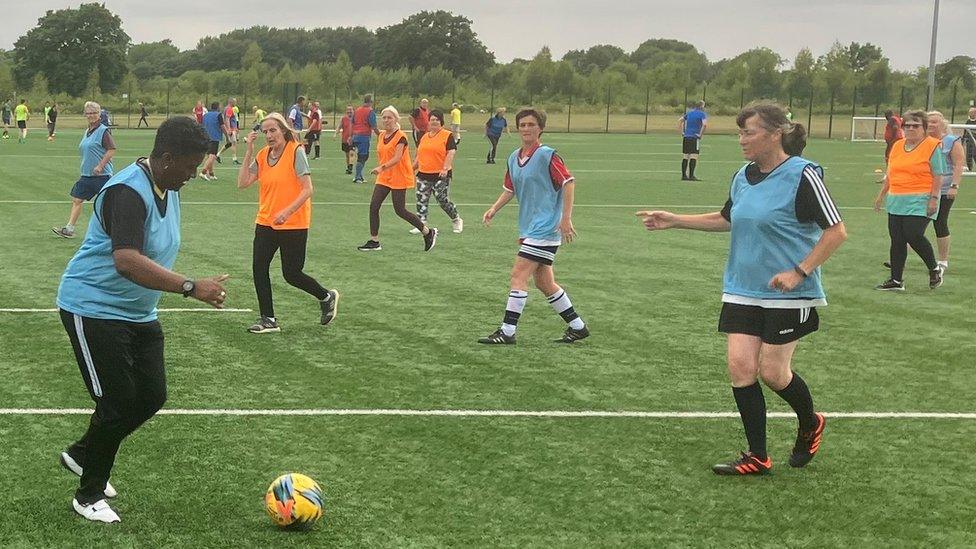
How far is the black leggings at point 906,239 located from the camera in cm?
1316

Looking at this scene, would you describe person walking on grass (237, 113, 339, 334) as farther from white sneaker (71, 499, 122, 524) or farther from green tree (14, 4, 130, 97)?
green tree (14, 4, 130, 97)

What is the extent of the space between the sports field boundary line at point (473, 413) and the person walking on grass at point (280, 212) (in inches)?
106

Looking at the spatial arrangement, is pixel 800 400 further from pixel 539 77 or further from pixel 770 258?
pixel 539 77

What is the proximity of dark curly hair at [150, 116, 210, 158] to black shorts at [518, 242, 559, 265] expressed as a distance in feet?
15.8

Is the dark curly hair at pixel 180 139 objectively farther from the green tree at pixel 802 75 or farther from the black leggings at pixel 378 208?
the green tree at pixel 802 75

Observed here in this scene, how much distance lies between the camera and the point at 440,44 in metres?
126

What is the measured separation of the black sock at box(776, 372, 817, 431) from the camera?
21.7 feet

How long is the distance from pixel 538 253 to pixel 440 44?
11906cm

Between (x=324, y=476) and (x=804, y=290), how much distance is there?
2.72m

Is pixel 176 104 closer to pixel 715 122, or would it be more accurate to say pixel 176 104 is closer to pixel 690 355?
pixel 715 122

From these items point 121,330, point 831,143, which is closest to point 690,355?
point 121,330

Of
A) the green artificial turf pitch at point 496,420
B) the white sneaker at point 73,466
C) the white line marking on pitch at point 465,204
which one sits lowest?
the white line marking on pitch at point 465,204

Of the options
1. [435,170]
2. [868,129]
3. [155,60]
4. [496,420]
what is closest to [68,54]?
[155,60]

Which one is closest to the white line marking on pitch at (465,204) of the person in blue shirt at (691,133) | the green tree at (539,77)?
the person in blue shirt at (691,133)
